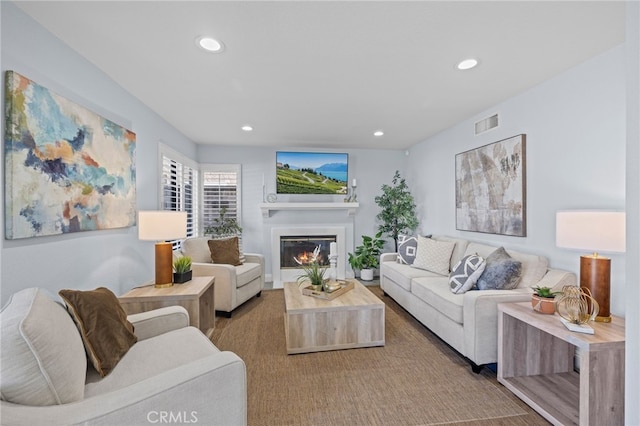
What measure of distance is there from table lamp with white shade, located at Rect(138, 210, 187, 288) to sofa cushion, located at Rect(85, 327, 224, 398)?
31.7 inches

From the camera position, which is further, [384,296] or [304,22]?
[384,296]

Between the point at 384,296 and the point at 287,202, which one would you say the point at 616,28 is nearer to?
the point at 384,296

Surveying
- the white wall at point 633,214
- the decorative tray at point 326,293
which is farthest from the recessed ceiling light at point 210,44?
the decorative tray at point 326,293

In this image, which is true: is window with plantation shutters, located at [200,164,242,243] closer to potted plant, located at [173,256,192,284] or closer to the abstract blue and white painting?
potted plant, located at [173,256,192,284]

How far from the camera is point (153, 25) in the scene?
64.9 inches

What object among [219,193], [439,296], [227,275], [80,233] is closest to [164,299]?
[80,233]

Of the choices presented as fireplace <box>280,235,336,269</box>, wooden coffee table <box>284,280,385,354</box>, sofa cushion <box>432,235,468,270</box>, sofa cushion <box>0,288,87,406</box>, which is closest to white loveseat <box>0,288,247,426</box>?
sofa cushion <box>0,288,87,406</box>

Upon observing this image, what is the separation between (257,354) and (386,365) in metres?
1.11

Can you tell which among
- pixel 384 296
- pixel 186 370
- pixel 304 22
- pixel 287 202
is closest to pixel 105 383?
pixel 186 370

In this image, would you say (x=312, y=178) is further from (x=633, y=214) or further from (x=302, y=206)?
(x=633, y=214)

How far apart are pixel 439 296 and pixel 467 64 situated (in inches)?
77.2

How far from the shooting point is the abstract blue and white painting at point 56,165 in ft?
4.84

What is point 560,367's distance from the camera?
215 cm

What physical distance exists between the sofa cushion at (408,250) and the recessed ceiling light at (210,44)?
3206 millimetres
